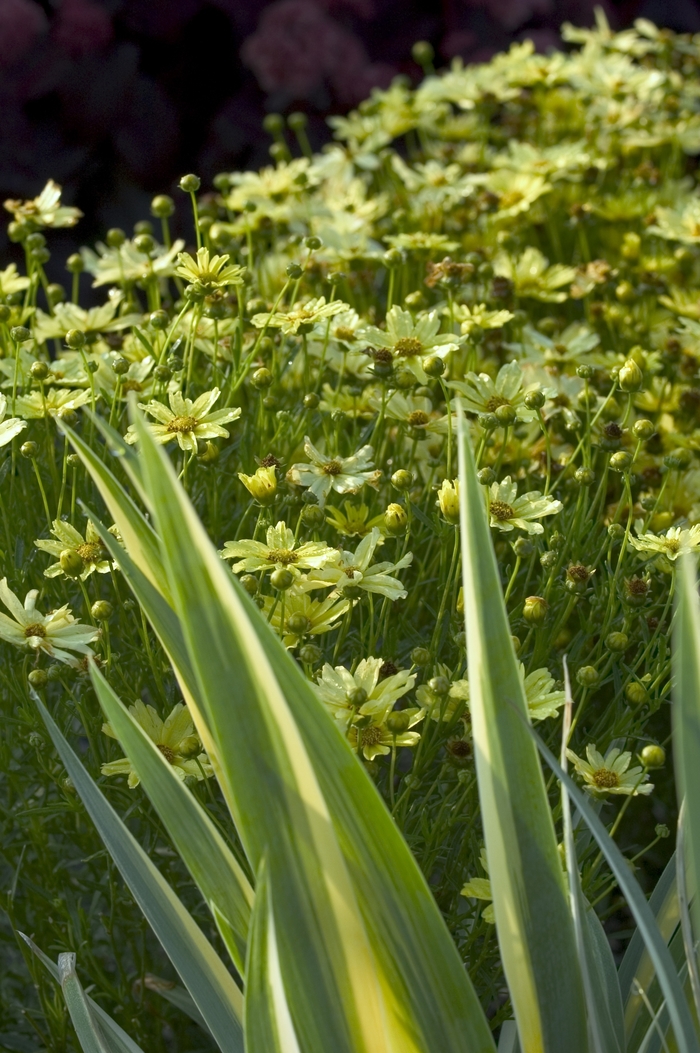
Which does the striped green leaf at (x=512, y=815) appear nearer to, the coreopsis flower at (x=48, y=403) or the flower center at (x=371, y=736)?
the flower center at (x=371, y=736)

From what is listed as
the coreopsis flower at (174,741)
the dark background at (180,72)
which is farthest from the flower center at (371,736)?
the dark background at (180,72)

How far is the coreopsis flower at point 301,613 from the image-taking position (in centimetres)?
82

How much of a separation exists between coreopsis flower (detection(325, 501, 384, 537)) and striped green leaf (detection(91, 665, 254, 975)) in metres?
0.30

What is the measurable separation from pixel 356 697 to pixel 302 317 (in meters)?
0.41

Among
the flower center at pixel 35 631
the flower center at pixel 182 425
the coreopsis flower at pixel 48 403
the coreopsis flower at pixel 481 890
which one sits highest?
the coreopsis flower at pixel 48 403

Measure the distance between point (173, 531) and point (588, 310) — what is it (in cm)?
91

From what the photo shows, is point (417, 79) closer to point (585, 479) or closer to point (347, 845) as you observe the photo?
point (585, 479)

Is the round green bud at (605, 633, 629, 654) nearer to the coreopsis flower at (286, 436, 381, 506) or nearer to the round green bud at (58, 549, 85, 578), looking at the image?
the coreopsis flower at (286, 436, 381, 506)

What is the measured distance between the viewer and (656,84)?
1729mm

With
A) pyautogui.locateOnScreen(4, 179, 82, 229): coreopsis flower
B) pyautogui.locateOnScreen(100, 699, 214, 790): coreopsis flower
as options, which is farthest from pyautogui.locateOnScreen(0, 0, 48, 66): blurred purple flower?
pyautogui.locateOnScreen(100, 699, 214, 790): coreopsis flower

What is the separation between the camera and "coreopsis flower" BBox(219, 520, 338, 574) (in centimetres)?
83

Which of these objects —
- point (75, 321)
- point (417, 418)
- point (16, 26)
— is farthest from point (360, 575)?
point (16, 26)

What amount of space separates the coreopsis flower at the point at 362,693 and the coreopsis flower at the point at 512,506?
163 millimetres

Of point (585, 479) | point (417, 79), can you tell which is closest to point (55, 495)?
point (585, 479)
